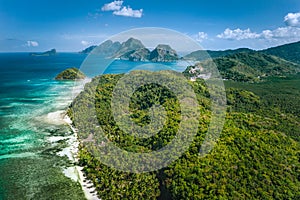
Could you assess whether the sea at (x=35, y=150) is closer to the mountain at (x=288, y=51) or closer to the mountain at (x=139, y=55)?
the mountain at (x=139, y=55)

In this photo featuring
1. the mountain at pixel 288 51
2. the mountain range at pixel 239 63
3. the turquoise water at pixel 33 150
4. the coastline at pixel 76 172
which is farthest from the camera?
the mountain at pixel 288 51

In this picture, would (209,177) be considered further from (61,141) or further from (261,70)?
(261,70)

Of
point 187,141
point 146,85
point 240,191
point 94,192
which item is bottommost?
point 94,192

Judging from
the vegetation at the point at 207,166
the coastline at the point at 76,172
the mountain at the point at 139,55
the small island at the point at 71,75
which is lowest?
the coastline at the point at 76,172

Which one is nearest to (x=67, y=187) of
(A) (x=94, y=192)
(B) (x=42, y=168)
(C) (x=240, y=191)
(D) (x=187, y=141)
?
(A) (x=94, y=192)

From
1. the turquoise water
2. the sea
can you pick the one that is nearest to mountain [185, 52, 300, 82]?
the turquoise water

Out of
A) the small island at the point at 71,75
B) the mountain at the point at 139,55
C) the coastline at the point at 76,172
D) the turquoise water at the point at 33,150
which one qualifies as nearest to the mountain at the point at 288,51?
the mountain at the point at 139,55

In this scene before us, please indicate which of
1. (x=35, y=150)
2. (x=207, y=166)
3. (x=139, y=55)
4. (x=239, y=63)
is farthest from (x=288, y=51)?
(x=35, y=150)
